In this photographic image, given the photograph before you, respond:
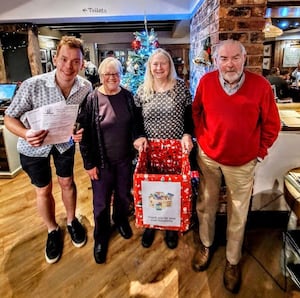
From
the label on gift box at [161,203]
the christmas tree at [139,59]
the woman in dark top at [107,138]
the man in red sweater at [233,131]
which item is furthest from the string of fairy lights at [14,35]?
the label on gift box at [161,203]

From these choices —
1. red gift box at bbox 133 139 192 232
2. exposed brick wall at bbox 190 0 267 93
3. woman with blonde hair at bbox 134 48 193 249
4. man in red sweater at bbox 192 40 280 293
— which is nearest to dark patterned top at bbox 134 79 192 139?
woman with blonde hair at bbox 134 48 193 249

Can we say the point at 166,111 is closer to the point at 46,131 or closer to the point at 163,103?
the point at 163,103

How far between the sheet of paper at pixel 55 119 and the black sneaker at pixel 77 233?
2.89ft

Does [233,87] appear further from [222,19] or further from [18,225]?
[18,225]

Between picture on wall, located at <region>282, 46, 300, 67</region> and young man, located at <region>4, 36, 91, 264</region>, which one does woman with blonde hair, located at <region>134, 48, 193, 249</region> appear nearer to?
young man, located at <region>4, 36, 91, 264</region>

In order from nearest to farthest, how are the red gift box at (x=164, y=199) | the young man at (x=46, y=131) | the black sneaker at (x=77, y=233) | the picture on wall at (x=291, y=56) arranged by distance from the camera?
the red gift box at (x=164, y=199)
the young man at (x=46, y=131)
the black sneaker at (x=77, y=233)
the picture on wall at (x=291, y=56)

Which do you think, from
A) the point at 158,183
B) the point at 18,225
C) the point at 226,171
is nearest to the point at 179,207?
the point at 158,183

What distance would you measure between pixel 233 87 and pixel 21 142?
1355 millimetres

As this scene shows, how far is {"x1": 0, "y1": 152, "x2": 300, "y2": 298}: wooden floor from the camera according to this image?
1.69 meters

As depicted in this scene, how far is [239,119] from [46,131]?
1066mm

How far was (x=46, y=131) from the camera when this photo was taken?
4.98 ft

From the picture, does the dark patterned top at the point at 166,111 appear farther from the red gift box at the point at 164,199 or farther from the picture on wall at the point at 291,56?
the picture on wall at the point at 291,56

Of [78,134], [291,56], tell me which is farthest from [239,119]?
[291,56]

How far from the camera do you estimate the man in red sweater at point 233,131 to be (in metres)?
1.44
